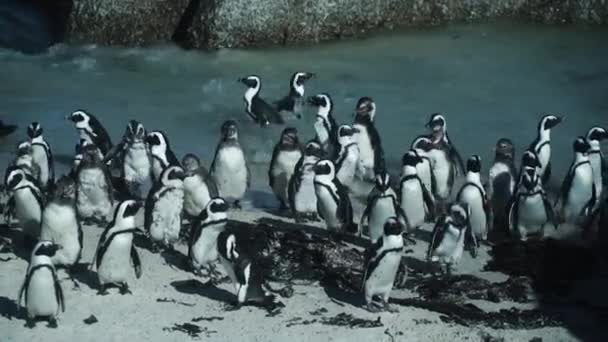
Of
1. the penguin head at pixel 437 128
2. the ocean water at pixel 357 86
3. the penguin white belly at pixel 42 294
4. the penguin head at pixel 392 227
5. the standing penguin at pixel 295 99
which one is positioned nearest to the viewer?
the penguin white belly at pixel 42 294

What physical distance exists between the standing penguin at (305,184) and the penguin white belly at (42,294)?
2708 millimetres

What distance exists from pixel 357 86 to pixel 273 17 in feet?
6.49

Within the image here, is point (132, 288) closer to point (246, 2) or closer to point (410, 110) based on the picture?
point (410, 110)

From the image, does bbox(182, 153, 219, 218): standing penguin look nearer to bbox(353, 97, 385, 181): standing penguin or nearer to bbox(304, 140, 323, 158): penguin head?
bbox(304, 140, 323, 158): penguin head

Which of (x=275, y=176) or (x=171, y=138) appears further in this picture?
(x=171, y=138)

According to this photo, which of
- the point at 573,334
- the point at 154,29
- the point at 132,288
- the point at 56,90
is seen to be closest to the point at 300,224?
the point at 132,288

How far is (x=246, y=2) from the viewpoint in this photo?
50.5ft

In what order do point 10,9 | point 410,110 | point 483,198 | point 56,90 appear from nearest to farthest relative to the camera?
point 483,198
point 410,110
point 56,90
point 10,9

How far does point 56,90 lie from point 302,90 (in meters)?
2.98

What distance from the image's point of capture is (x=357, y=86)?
14133 mm

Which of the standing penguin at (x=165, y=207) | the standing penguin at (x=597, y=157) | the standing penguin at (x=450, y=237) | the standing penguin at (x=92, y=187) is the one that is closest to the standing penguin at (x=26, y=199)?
the standing penguin at (x=92, y=187)

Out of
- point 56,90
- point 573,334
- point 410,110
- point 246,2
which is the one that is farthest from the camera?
point 246,2

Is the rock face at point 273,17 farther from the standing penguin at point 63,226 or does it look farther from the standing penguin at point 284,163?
the standing penguin at point 63,226

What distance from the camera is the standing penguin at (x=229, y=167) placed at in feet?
33.4
